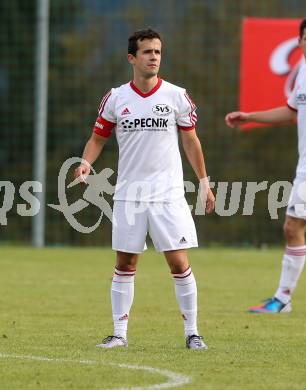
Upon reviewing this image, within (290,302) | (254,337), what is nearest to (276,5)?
(290,302)

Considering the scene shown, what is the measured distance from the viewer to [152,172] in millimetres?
7629

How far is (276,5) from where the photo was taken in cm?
2025

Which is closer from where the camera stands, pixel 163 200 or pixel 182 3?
pixel 163 200

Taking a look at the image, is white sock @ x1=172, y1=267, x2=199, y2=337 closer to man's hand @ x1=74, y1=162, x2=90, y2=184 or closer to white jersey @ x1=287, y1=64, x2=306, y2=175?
man's hand @ x1=74, y1=162, x2=90, y2=184

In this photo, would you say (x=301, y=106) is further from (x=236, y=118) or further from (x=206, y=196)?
(x=206, y=196)

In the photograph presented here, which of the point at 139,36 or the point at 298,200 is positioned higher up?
the point at 139,36

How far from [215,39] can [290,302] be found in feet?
32.9

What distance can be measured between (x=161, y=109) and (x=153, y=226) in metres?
0.76

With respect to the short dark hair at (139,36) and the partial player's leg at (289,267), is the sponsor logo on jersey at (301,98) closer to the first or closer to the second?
the partial player's leg at (289,267)

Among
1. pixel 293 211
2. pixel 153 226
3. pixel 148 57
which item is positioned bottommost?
pixel 293 211

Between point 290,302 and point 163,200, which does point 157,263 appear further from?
point 163,200

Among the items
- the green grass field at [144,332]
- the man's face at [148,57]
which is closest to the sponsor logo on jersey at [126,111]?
the man's face at [148,57]

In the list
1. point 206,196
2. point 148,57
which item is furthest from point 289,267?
point 148,57

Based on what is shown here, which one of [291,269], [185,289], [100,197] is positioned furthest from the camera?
[100,197]
